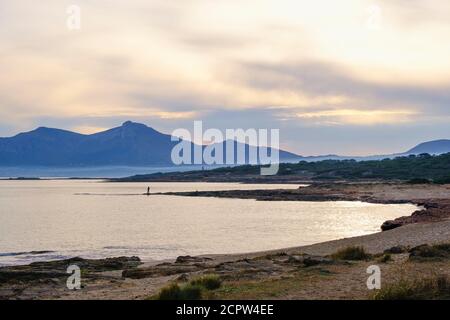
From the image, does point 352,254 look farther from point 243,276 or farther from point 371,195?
point 371,195

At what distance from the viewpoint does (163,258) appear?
35750 mm

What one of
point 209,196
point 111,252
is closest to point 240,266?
point 111,252

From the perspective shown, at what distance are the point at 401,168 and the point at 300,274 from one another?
154m

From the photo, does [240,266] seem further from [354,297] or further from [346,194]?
[346,194]

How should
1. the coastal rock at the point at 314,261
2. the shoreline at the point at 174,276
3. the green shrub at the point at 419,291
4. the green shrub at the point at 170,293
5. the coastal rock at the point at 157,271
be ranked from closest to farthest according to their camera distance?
the green shrub at the point at 419,291, the green shrub at the point at 170,293, the shoreline at the point at 174,276, the coastal rock at the point at 314,261, the coastal rock at the point at 157,271

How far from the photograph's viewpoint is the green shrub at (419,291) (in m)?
15.4

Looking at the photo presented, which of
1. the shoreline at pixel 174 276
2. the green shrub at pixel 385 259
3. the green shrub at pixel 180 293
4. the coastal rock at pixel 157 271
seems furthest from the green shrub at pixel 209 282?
the green shrub at pixel 385 259

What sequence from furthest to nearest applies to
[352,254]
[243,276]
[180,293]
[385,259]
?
[352,254], [385,259], [243,276], [180,293]

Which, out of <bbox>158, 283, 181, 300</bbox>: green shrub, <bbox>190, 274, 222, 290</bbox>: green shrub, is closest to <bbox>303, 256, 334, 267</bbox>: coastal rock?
<bbox>190, 274, 222, 290</bbox>: green shrub

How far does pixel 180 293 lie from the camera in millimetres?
16359

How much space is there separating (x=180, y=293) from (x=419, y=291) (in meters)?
6.13

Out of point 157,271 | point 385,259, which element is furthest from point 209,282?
point 385,259

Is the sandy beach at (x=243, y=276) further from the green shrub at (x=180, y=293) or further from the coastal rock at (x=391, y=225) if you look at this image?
the coastal rock at (x=391, y=225)

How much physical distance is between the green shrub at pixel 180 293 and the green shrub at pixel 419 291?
4629mm
